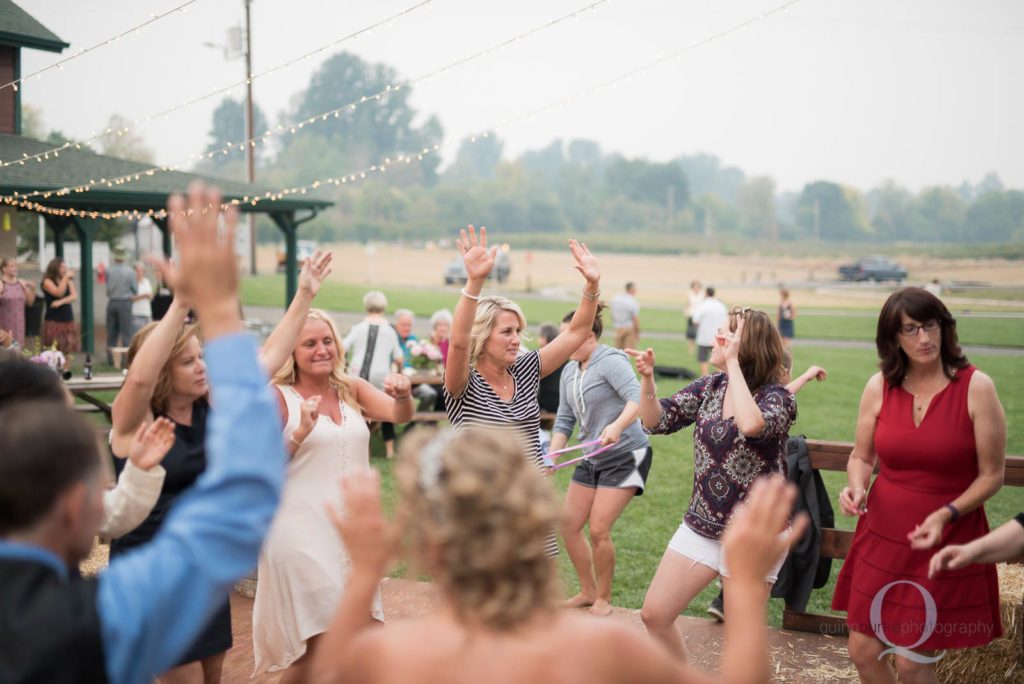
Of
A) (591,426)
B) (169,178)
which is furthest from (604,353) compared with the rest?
(169,178)

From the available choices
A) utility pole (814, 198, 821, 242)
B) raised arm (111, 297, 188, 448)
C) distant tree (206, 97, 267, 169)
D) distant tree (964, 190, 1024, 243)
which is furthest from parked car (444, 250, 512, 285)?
distant tree (206, 97, 267, 169)

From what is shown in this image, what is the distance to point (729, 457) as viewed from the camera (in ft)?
14.5

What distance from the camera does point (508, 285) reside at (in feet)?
192

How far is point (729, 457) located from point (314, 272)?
207cm

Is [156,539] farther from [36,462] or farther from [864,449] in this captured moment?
[864,449]

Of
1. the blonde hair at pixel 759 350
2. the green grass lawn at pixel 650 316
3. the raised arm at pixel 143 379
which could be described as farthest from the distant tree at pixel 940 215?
the raised arm at pixel 143 379

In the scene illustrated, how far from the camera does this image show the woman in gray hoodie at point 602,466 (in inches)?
245

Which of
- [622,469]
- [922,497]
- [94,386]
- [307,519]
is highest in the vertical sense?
[922,497]

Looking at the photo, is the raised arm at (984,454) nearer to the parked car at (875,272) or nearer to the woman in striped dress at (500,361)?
the woman in striped dress at (500,361)

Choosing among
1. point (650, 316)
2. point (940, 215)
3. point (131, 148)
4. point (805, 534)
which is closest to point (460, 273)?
point (650, 316)

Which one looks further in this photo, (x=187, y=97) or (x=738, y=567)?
(x=187, y=97)

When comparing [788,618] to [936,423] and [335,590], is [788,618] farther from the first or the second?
[335,590]

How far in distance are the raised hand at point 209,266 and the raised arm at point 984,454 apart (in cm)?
302

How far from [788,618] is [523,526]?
4664 millimetres
